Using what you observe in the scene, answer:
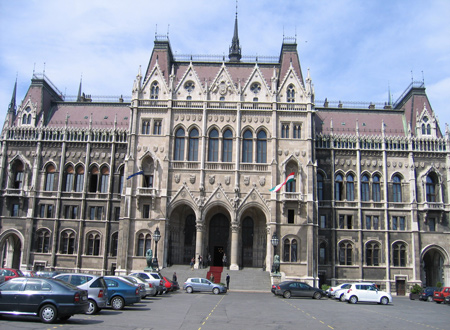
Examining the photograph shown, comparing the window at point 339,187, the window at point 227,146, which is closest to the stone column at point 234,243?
the window at point 227,146

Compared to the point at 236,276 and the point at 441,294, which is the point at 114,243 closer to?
the point at 236,276

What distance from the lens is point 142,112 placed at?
5312 cm

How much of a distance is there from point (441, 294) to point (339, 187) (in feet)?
61.4

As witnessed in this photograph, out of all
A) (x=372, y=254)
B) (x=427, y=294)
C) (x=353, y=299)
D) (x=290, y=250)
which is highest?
(x=290, y=250)

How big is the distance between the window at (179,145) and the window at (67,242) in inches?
626

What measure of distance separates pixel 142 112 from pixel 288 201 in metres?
19.3

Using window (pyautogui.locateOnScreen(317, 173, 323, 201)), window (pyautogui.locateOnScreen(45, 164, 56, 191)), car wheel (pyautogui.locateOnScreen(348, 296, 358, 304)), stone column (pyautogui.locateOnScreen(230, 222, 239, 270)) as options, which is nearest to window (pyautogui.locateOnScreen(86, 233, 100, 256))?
window (pyautogui.locateOnScreen(45, 164, 56, 191))

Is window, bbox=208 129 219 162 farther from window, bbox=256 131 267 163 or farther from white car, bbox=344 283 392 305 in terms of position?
Answer: white car, bbox=344 283 392 305

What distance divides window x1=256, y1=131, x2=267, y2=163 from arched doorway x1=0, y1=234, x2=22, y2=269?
101ft

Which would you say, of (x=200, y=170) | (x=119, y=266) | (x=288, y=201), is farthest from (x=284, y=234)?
(x=119, y=266)

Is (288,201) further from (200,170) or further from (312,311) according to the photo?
(312,311)

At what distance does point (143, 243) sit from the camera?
164 feet

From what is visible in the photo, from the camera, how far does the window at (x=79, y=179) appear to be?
5609 cm

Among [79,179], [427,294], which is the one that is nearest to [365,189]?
[427,294]
